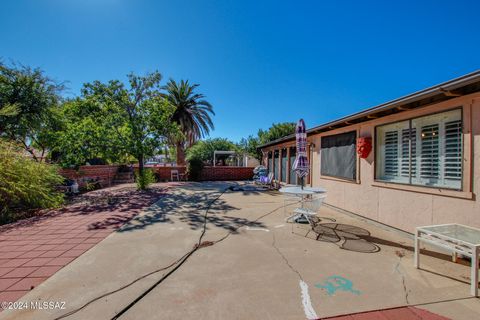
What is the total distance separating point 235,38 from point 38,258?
32.4 feet

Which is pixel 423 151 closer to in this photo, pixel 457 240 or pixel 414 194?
pixel 414 194

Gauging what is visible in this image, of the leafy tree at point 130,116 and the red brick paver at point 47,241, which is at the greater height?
the leafy tree at point 130,116

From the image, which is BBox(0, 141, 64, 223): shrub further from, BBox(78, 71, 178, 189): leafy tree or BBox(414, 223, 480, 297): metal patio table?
BBox(414, 223, 480, 297): metal patio table

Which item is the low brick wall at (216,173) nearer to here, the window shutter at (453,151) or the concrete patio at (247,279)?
the concrete patio at (247,279)

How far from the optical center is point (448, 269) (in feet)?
9.64

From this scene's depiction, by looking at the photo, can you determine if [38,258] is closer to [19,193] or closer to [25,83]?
[19,193]

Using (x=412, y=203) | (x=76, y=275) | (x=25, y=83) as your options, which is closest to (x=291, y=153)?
(x=412, y=203)

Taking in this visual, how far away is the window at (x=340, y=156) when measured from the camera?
5.94m

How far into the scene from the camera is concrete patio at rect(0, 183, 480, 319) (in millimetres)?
2139

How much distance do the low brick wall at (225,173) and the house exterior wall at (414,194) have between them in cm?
1163

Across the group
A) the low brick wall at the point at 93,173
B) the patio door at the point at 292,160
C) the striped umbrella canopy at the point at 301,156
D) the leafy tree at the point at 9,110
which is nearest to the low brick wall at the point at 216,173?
the low brick wall at the point at 93,173

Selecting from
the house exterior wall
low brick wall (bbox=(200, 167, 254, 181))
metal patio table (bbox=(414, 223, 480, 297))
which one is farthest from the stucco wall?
low brick wall (bbox=(200, 167, 254, 181))

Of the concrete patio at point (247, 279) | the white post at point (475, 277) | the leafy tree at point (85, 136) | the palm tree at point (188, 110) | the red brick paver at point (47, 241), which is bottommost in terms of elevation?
the red brick paver at point (47, 241)

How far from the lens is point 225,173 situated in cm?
1798
